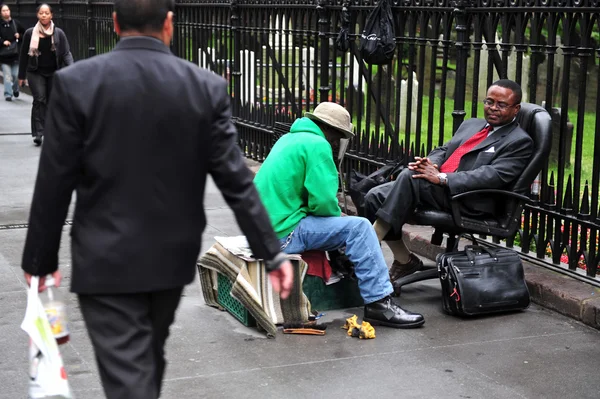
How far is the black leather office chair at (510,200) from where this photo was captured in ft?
21.2

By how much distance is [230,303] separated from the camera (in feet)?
20.6

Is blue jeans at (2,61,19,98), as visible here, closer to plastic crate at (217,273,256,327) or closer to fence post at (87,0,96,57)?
fence post at (87,0,96,57)

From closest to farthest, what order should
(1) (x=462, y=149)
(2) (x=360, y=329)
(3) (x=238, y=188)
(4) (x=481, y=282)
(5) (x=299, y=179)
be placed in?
(3) (x=238, y=188), (2) (x=360, y=329), (5) (x=299, y=179), (4) (x=481, y=282), (1) (x=462, y=149)

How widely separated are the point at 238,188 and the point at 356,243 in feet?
8.59

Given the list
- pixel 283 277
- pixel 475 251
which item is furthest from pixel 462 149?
A: pixel 283 277

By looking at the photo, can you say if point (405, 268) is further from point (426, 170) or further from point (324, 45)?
point (324, 45)

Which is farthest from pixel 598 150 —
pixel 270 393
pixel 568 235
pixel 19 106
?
pixel 19 106

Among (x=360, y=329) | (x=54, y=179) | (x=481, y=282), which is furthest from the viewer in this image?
(x=481, y=282)

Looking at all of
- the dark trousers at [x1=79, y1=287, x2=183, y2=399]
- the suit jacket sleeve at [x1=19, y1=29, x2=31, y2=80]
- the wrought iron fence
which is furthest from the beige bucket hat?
the suit jacket sleeve at [x1=19, y1=29, x2=31, y2=80]

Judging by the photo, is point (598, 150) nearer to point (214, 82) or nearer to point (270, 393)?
point (270, 393)

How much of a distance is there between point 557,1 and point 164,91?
404cm

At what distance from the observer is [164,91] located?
3369 millimetres

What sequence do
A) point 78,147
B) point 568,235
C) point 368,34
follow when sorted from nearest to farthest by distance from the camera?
point 78,147 → point 568,235 → point 368,34

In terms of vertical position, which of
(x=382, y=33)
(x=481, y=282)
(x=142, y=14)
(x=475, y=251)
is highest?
(x=142, y=14)
